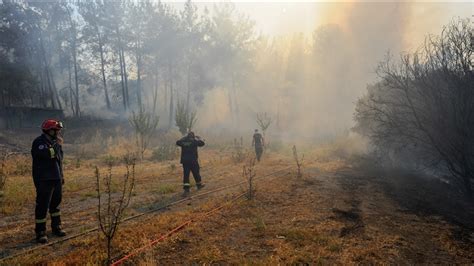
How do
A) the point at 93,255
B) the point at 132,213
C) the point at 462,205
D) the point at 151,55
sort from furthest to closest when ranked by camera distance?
1. the point at 151,55
2. the point at 462,205
3. the point at 132,213
4. the point at 93,255

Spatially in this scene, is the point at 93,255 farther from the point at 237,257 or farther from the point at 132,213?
the point at 132,213

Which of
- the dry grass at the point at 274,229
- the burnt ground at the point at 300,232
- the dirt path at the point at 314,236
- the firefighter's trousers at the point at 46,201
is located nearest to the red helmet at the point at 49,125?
the firefighter's trousers at the point at 46,201

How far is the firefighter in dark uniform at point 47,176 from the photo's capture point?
6094 mm

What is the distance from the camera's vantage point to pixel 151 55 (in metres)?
36.7

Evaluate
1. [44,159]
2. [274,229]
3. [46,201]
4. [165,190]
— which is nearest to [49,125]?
[44,159]

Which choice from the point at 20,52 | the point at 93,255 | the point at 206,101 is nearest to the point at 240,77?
the point at 206,101

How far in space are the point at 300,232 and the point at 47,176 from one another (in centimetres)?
478

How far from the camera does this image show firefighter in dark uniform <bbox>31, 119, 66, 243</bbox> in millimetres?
6094

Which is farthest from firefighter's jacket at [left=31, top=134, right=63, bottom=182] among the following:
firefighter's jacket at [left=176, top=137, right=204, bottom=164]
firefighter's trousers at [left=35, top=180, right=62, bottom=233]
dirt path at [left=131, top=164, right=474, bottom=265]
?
firefighter's jacket at [left=176, top=137, right=204, bottom=164]

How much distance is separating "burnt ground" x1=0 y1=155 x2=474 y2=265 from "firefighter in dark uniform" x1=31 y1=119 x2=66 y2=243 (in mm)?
797

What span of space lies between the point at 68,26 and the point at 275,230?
3410cm

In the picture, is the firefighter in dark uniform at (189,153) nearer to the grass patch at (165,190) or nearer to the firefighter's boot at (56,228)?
the grass patch at (165,190)

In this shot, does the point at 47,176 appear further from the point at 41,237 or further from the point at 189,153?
the point at 189,153

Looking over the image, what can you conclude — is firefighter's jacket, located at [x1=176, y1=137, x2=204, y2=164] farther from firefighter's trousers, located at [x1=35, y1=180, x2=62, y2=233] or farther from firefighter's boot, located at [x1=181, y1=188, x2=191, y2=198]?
firefighter's trousers, located at [x1=35, y1=180, x2=62, y2=233]
